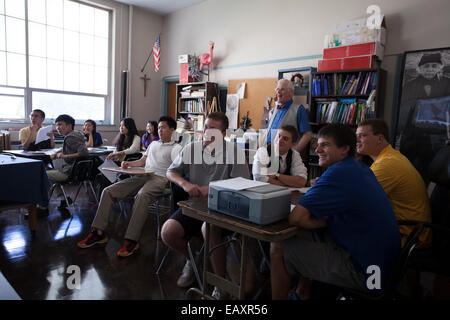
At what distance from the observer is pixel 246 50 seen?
572 cm

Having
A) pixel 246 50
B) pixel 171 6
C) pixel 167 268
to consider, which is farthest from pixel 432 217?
pixel 171 6

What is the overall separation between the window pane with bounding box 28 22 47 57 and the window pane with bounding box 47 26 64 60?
Result: 0.09m

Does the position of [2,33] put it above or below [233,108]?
above

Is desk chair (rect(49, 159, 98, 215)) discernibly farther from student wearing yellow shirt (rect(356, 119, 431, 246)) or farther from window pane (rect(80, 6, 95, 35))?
window pane (rect(80, 6, 95, 35))

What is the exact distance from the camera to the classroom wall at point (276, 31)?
379 cm

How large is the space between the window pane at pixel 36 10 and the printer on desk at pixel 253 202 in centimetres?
636

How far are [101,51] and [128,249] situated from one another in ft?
18.4

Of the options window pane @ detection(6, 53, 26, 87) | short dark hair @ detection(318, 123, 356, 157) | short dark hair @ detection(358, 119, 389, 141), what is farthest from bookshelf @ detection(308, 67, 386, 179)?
window pane @ detection(6, 53, 26, 87)

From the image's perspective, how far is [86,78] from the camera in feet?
22.4

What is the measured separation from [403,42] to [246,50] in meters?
2.65

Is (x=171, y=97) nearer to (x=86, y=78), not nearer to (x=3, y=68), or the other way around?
(x=86, y=78)

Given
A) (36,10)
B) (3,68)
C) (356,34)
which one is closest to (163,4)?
(36,10)

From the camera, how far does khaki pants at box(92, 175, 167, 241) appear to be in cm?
283

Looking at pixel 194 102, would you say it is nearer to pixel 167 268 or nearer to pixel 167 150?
pixel 167 150
